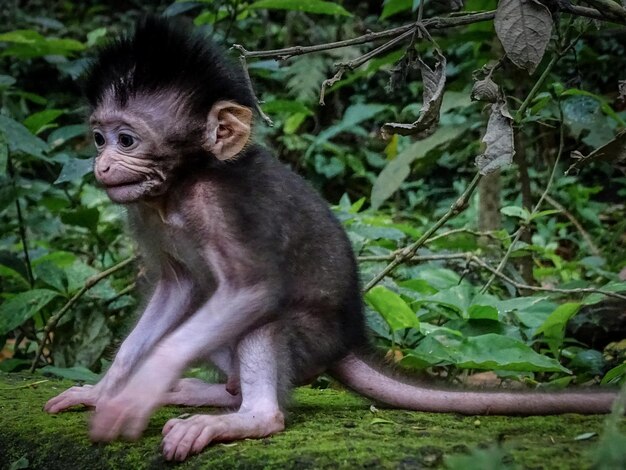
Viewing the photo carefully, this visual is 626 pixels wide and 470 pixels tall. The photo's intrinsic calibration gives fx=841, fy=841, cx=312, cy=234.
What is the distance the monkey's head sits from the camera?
3193 mm

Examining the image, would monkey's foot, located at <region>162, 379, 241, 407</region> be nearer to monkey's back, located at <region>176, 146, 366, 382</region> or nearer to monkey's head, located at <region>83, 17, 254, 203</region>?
monkey's back, located at <region>176, 146, 366, 382</region>

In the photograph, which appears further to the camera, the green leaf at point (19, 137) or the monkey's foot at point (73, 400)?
the green leaf at point (19, 137)

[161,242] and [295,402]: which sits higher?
[161,242]

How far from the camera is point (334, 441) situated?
2.68 meters

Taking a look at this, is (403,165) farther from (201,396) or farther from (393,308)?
(201,396)

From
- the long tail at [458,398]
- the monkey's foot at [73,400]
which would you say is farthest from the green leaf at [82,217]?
the long tail at [458,398]

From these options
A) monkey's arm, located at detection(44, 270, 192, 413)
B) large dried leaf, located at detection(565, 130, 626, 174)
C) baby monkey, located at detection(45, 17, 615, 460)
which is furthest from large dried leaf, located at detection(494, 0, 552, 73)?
monkey's arm, located at detection(44, 270, 192, 413)

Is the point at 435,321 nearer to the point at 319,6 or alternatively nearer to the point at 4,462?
the point at 319,6

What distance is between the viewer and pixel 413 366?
3777 millimetres

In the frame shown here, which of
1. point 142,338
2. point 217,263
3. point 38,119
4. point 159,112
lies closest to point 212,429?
point 217,263

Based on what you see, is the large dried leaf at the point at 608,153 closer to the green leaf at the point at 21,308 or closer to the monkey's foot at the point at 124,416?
the monkey's foot at the point at 124,416

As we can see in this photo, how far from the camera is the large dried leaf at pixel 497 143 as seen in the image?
3.12 m

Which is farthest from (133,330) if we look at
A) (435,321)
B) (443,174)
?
(443,174)

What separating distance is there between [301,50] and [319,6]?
1621 millimetres
